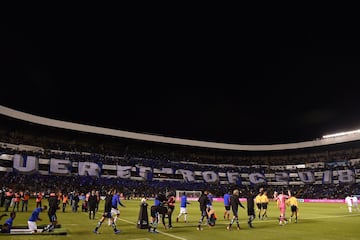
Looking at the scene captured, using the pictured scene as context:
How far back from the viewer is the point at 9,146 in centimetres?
5953

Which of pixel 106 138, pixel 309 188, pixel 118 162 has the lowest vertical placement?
pixel 309 188

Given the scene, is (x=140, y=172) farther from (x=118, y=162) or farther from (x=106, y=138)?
(x=106, y=138)

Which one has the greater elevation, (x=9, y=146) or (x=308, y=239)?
(x=9, y=146)

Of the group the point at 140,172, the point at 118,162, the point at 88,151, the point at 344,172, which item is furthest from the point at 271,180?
the point at 88,151

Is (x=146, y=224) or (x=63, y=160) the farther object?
(x=63, y=160)

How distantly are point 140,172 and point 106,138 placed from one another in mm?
13297

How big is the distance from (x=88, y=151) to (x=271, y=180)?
55342 mm

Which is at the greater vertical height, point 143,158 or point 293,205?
point 143,158

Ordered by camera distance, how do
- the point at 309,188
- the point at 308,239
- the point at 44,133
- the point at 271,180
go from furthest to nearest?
1. the point at 271,180
2. the point at 309,188
3. the point at 44,133
4. the point at 308,239

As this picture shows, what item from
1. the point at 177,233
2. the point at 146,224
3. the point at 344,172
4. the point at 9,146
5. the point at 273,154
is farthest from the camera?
the point at 273,154

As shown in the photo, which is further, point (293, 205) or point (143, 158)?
point (143, 158)

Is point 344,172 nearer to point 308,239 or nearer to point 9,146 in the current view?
point 308,239

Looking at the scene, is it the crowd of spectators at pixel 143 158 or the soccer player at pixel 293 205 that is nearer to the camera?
the soccer player at pixel 293 205

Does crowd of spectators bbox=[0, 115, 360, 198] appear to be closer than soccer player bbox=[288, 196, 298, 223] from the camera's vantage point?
No
